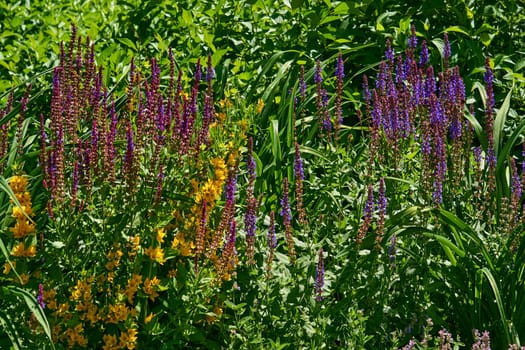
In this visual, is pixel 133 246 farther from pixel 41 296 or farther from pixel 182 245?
pixel 41 296

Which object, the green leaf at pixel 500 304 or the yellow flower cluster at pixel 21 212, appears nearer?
the yellow flower cluster at pixel 21 212

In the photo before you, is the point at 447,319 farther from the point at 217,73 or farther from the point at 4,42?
the point at 4,42

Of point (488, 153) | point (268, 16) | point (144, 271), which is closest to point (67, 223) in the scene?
point (144, 271)

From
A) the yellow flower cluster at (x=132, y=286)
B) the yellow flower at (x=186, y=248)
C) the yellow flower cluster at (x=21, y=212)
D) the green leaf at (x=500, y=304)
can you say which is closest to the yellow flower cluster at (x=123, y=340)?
the yellow flower cluster at (x=132, y=286)

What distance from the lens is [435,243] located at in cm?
409

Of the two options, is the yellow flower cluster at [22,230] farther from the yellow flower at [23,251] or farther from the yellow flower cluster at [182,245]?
the yellow flower cluster at [182,245]

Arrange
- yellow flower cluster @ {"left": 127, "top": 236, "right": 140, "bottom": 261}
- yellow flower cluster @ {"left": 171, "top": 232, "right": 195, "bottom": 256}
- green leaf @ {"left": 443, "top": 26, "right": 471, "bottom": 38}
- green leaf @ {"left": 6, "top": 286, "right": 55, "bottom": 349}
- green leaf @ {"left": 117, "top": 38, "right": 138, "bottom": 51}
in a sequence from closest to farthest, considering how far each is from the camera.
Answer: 1. green leaf @ {"left": 6, "top": 286, "right": 55, "bottom": 349}
2. yellow flower cluster @ {"left": 127, "top": 236, "right": 140, "bottom": 261}
3. yellow flower cluster @ {"left": 171, "top": 232, "right": 195, "bottom": 256}
4. green leaf @ {"left": 443, "top": 26, "right": 471, "bottom": 38}
5. green leaf @ {"left": 117, "top": 38, "right": 138, "bottom": 51}

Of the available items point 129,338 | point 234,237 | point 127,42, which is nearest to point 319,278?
point 234,237

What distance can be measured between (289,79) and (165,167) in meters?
1.73

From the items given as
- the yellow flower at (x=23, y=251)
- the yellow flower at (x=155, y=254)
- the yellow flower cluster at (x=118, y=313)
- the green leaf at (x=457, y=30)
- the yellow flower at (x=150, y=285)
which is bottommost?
the yellow flower cluster at (x=118, y=313)

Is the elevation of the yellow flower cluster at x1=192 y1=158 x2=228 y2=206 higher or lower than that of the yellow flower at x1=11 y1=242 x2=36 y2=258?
higher

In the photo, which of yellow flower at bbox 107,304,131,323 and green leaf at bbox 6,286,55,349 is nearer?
green leaf at bbox 6,286,55,349

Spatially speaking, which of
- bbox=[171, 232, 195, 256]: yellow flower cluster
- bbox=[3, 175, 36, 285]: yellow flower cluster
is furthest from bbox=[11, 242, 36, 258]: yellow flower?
bbox=[171, 232, 195, 256]: yellow flower cluster

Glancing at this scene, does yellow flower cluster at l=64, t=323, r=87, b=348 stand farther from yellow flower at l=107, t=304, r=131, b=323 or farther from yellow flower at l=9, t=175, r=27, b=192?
yellow flower at l=9, t=175, r=27, b=192
